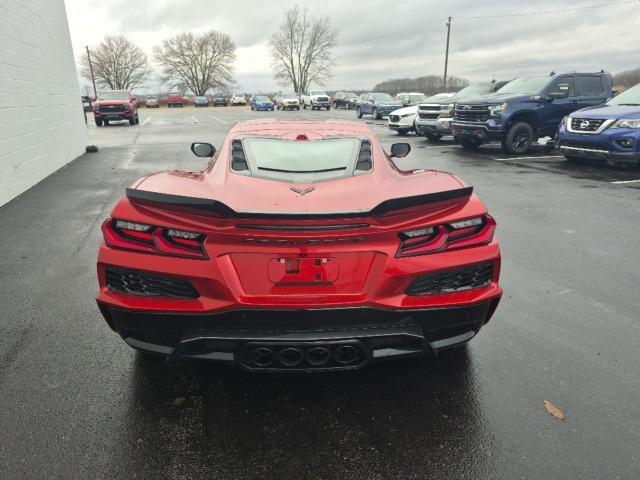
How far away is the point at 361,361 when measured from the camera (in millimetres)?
2252

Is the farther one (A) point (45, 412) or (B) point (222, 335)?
Result: (A) point (45, 412)

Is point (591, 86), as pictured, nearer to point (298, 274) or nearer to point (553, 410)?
point (553, 410)

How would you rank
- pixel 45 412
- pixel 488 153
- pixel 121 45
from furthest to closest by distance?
pixel 121 45 < pixel 488 153 < pixel 45 412

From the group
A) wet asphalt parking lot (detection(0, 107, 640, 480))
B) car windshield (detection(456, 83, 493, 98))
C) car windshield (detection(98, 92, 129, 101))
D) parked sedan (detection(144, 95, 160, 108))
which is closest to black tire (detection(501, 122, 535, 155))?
car windshield (detection(456, 83, 493, 98))

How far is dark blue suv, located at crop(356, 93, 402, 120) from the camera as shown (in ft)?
87.5

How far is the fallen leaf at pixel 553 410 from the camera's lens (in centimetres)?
242

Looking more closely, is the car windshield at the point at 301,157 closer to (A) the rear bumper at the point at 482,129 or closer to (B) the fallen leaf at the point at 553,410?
(B) the fallen leaf at the point at 553,410

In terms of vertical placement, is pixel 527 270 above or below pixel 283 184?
below

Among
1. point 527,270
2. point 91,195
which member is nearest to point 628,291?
point 527,270

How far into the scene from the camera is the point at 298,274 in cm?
216

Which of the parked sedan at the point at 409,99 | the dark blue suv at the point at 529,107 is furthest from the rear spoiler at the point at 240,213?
the parked sedan at the point at 409,99

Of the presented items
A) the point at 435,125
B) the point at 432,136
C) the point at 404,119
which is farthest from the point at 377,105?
the point at 435,125

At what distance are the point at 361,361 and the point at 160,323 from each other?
38.4 inches

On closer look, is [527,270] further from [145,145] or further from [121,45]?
[121,45]
